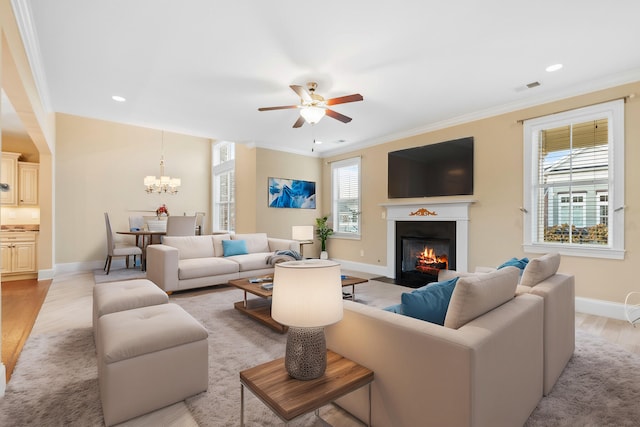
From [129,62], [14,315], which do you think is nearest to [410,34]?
[129,62]

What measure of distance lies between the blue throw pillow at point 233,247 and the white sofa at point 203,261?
0.07 metres

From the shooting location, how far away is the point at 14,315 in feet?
11.4

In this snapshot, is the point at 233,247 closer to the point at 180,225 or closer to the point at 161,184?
the point at 180,225

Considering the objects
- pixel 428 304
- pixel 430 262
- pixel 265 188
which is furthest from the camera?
pixel 265 188

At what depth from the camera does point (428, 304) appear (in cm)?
163

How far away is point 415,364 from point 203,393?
1.41 meters

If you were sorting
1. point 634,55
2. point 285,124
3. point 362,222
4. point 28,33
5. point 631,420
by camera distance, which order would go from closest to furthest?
point 631,420 < point 28,33 < point 634,55 < point 285,124 < point 362,222

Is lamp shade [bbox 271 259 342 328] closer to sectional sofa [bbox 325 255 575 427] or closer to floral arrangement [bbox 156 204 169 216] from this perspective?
sectional sofa [bbox 325 255 575 427]

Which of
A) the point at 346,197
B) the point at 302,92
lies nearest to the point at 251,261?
the point at 346,197

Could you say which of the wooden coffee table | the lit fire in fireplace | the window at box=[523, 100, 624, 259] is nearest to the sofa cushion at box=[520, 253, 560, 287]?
the wooden coffee table

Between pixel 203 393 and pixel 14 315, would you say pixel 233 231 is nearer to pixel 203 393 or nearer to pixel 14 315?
pixel 14 315

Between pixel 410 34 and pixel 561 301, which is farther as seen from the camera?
pixel 410 34

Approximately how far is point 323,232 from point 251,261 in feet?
7.85

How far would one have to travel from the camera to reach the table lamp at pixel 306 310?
1.36 m
